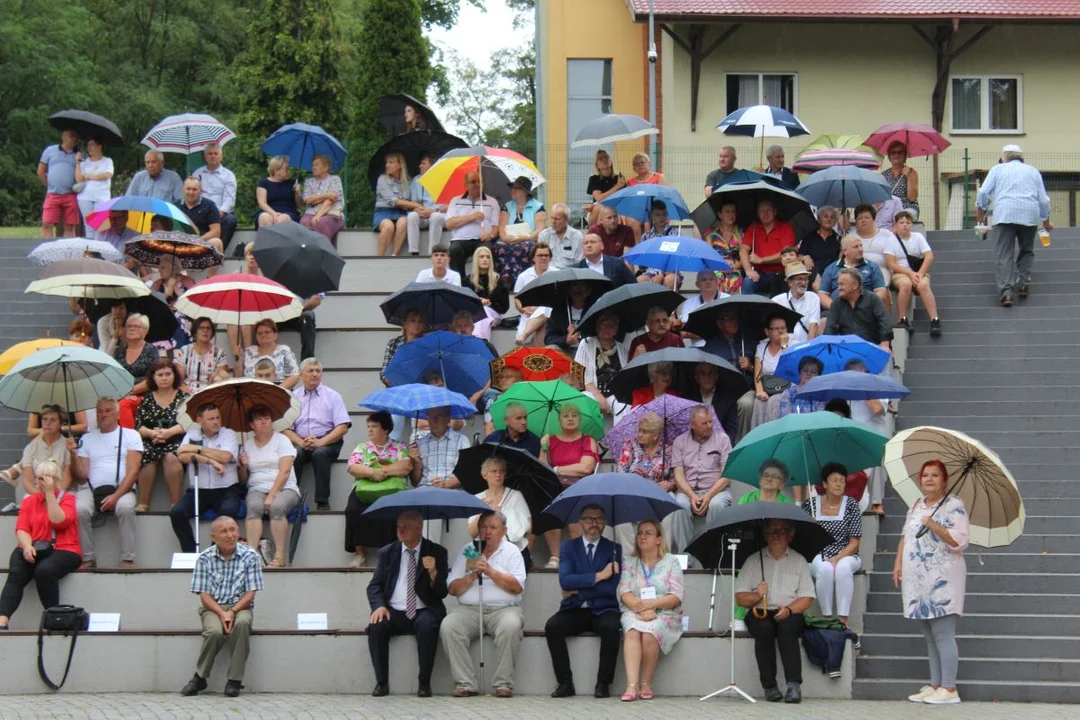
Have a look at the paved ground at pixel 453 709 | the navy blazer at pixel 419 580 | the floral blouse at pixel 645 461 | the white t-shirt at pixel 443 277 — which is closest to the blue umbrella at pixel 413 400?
the floral blouse at pixel 645 461

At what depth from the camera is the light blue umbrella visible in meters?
14.9

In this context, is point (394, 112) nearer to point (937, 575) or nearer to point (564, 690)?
point (564, 690)

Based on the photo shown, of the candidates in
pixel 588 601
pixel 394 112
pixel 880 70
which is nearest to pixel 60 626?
pixel 588 601

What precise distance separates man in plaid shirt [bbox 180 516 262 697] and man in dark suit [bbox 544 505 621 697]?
90.4 inches

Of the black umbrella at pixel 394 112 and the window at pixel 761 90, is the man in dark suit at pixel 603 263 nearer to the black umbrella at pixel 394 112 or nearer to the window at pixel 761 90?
the black umbrella at pixel 394 112

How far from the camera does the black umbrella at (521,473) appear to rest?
551 inches

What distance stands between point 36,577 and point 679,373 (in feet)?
19.2

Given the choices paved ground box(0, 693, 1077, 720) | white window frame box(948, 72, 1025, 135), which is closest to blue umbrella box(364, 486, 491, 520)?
paved ground box(0, 693, 1077, 720)

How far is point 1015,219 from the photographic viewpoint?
1973 centimetres

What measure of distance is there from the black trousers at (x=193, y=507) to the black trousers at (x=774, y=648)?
4752 mm

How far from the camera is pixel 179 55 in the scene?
50.8 metres

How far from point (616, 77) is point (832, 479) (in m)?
19.8

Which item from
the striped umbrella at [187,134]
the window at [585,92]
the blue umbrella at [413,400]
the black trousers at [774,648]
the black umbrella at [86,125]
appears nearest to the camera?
the black trousers at [774,648]

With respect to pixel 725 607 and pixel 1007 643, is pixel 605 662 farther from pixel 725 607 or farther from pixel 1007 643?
pixel 1007 643
